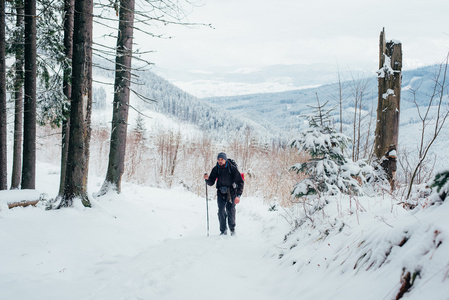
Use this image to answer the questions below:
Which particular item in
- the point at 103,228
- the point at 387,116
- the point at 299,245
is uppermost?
the point at 387,116

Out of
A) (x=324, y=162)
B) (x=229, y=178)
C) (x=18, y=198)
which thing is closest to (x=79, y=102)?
(x=18, y=198)

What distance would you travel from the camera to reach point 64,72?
8797 mm

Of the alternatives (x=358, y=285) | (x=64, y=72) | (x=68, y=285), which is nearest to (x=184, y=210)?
(x=64, y=72)

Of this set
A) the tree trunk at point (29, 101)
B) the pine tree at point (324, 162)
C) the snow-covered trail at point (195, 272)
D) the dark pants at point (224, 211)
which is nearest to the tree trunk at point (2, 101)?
the tree trunk at point (29, 101)

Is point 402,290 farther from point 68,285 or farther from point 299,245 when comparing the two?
point 68,285

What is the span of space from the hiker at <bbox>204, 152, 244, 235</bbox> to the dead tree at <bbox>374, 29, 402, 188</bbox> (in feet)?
11.0

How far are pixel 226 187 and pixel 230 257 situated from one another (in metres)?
2.10

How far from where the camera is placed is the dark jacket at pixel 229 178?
22.2ft

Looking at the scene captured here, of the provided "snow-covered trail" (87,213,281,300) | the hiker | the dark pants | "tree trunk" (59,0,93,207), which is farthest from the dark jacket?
"tree trunk" (59,0,93,207)

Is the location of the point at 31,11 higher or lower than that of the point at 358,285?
higher

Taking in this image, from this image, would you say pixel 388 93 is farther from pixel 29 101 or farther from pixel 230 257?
pixel 29 101

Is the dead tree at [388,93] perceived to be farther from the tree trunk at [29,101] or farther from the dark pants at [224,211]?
the tree trunk at [29,101]

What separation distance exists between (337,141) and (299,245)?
2.22m

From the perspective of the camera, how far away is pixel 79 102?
583 centimetres
